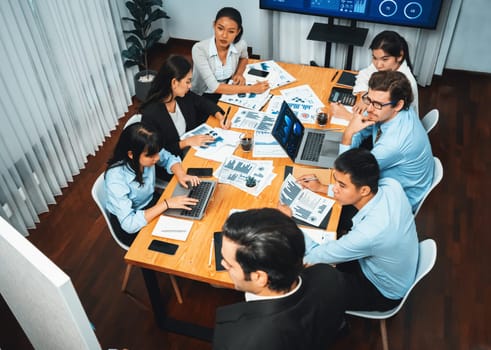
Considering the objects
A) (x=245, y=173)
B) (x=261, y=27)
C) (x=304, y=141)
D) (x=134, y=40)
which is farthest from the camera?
(x=261, y=27)

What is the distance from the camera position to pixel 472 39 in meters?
4.93

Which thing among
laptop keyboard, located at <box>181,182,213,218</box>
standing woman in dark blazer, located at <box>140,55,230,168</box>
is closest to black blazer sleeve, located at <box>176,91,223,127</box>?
standing woman in dark blazer, located at <box>140,55,230,168</box>

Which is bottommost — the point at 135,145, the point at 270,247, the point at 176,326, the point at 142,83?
the point at 176,326

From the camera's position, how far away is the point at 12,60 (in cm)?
331

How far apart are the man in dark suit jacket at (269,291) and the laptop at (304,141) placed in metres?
1.26

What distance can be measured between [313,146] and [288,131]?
0.22 m

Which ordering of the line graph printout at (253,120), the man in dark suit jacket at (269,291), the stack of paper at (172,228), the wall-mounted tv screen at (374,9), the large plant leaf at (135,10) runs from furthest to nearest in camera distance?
the large plant leaf at (135,10), the wall-mounted tv screen at (374,9), the line graph printout at (253,120), the stack of paper at (172,228), the man in dark suit jacket at (269,291)

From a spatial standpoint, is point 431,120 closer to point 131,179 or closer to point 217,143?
point 217,143

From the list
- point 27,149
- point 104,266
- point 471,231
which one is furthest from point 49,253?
point 471,231

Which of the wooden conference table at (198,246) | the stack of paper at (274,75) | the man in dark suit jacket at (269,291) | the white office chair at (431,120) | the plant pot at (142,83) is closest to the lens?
the man in dark suit jacket at (269,291)

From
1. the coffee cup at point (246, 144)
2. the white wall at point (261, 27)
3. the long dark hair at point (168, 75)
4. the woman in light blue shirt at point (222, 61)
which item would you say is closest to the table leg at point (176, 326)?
the coffee cup at point (246, 144)

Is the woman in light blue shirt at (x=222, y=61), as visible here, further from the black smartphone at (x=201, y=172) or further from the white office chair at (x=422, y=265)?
the white office chair at (x=422, y=265)

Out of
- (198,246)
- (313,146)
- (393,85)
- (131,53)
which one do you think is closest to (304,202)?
(313,146)

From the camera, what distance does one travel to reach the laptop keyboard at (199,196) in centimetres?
263
